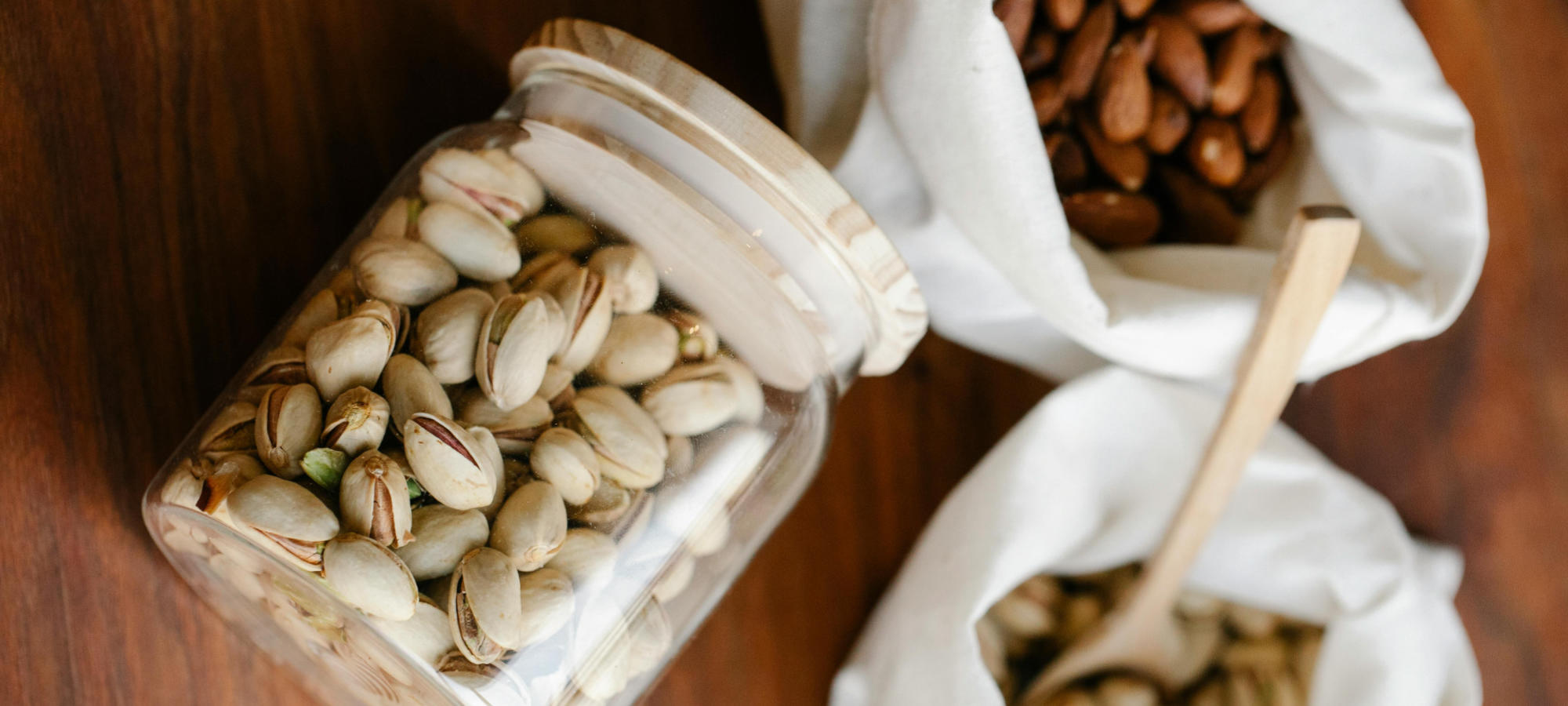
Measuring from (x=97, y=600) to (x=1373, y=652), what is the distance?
19.3 inches

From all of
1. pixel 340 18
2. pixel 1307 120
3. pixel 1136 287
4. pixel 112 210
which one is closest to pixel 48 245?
pixel 112 210

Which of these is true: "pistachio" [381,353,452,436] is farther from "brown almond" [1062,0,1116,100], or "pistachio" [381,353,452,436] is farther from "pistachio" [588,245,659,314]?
"brown almond" [1062,0,1116,100]

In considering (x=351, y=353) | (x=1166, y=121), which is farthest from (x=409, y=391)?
(x=1166, y=121)

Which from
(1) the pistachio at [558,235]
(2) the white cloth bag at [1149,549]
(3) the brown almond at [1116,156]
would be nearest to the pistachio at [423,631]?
(1) the pistachio at [558,235]

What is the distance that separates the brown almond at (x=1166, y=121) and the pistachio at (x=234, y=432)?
0.36 m

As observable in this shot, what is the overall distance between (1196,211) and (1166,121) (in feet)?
0.13

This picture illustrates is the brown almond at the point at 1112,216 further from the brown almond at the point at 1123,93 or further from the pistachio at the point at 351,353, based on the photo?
the pistachio at the point at 351,353

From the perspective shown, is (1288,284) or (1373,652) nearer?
(1288,284)

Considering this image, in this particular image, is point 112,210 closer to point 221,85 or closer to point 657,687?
point 221,85

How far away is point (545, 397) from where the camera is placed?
302 mm

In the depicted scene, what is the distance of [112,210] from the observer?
346 mm

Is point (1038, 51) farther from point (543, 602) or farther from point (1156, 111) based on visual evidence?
point (543, 602)

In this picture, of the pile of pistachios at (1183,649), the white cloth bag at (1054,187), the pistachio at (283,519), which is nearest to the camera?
the pistachio at (283,519)

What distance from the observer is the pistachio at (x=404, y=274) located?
30 centimetres
